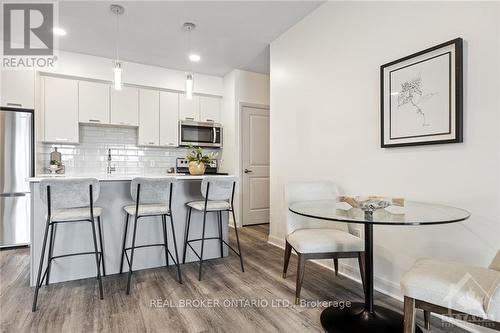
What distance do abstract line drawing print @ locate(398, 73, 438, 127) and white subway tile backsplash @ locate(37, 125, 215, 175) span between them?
385 centimetres

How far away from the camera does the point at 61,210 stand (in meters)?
2.27

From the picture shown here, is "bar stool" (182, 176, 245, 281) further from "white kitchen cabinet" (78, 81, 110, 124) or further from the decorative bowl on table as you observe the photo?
"white kitchen cabinet" (78, 81, 110, 124)

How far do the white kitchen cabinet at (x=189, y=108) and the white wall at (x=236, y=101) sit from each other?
1.62 feet

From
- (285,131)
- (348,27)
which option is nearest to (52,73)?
(285,131)

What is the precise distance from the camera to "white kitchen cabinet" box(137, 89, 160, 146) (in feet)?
14.6

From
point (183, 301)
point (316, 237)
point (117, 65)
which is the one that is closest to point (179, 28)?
point (117, 65)

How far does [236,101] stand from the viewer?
4.71m

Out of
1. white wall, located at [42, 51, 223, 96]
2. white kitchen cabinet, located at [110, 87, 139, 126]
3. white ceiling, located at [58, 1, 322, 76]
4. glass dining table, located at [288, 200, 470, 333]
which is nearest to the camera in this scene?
glass dining table, located at [288, 200, 470, 333]

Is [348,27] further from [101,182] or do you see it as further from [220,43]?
[101,182]

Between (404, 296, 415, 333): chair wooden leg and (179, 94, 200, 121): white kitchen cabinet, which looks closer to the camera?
(404, 296, 415, 333): chair wooden leg

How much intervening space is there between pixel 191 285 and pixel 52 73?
3618mm

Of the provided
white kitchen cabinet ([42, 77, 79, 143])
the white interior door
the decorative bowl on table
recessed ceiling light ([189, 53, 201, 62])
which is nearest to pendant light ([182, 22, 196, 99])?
recessed ceiling light ([189, 53, 201, 62])

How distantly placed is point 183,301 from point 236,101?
3404 millimetres

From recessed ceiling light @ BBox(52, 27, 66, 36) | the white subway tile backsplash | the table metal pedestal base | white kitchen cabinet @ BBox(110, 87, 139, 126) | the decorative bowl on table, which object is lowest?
the table metal pedestal base
